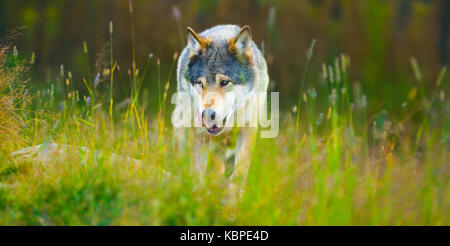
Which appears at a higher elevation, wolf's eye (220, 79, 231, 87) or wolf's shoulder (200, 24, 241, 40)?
wolf's shoulder (200, 24, 241, 40)

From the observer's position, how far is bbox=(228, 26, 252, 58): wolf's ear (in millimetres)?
5176

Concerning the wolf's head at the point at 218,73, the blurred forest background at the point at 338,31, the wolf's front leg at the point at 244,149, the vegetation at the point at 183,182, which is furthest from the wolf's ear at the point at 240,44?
the blurred forest background at the point at 338,31

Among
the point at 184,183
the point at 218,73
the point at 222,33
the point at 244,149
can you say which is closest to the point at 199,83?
the point at 218,73

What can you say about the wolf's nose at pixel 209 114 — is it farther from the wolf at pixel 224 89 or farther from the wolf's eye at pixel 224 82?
the wolf's eye at pixel 224 82

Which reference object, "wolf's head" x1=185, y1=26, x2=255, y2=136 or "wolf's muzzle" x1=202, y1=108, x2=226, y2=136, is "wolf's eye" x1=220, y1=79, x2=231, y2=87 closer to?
"wolf's head" x1=185, y1=26, x2=255, y2=136

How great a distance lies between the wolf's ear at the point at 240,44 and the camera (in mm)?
5176

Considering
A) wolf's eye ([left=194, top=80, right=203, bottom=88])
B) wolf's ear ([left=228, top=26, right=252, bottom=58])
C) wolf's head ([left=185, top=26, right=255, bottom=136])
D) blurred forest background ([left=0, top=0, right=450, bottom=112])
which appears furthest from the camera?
blurred forest background ([left=0, top=0, right=450, bottom=112])

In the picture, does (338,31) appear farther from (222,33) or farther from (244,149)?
(244,149)

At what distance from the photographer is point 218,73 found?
5.04 meters

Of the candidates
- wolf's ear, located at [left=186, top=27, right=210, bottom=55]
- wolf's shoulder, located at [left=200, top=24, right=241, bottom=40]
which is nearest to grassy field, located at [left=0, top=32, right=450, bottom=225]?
wolf's ear, located at [left=186, top=27, right=210, bottom=55]

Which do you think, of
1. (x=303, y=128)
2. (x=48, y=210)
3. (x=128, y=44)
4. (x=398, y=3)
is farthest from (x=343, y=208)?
(x=398, y=3)

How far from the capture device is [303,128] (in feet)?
16.2
